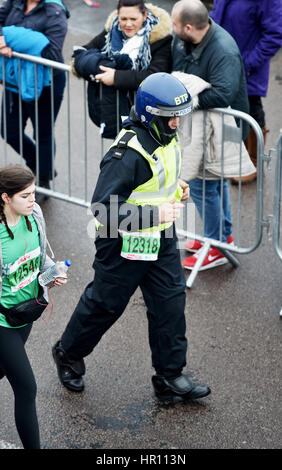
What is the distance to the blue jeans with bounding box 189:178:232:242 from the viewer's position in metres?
6.61

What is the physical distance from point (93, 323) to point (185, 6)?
94.1 inches

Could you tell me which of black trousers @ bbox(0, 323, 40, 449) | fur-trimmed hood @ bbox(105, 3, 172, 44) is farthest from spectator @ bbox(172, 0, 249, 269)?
black trousers @ bbox(0, 323, 40, 449)

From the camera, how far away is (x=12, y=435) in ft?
16.2

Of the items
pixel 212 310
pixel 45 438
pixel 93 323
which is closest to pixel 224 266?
pixel 212 310

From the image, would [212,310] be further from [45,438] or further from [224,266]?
[45,438]

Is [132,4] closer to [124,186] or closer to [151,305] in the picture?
[124,186]

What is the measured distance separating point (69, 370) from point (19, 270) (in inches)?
45.0

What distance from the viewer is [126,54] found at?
6.37 m

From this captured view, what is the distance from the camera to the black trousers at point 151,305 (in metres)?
4.97

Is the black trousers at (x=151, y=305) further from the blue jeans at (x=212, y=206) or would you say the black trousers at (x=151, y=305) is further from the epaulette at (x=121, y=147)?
the blue jeans at (x=212, y=206)

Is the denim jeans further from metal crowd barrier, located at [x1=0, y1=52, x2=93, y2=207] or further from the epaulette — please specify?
the epaulette

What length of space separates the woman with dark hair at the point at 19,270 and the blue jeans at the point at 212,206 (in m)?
2.27

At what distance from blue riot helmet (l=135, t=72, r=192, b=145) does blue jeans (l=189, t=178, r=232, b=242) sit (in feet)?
6.33

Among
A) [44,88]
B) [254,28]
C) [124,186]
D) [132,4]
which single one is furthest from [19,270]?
[254,28]
